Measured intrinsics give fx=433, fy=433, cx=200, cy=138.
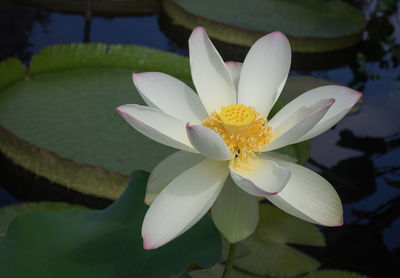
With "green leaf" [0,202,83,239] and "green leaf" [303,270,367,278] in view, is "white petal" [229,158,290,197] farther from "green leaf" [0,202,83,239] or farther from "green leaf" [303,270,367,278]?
"green leaf" [0,202,83,239]

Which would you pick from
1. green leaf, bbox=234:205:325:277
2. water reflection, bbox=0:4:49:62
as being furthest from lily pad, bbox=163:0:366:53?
green leaf, bbox=234:205:325:277

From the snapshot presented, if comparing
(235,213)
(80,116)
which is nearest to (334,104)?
(235,213)

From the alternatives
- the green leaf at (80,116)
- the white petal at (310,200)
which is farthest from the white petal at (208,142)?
the green leaf at (80,116)

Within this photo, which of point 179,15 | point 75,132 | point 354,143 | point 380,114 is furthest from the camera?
point 179,15

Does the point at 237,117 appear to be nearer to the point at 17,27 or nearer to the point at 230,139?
the point at 230,139

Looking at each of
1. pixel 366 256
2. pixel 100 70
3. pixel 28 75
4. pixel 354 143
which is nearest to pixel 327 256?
pixel 366 256

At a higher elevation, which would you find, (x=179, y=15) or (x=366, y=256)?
(x=179, y=15)

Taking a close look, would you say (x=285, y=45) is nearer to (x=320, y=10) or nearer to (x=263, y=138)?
(x=263, y=138)

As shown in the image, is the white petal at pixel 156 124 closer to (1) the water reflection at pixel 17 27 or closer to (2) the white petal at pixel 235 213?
(2) the white petal at pixel 235 213

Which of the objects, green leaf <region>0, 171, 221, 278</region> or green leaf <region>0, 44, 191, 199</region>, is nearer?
green leaf <region>0, 171, 221, 278</region>
